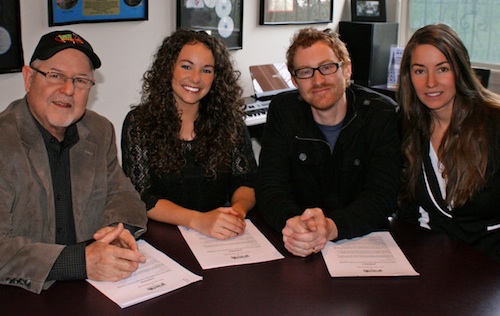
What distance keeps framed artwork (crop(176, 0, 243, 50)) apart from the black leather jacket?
1.45 m

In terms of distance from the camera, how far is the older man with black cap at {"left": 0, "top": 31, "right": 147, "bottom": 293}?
153cm

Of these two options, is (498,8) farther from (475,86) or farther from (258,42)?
(475,86)

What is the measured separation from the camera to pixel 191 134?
88.7 inches

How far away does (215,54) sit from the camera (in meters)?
2.28

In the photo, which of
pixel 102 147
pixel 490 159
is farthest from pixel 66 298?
pixel 490 159

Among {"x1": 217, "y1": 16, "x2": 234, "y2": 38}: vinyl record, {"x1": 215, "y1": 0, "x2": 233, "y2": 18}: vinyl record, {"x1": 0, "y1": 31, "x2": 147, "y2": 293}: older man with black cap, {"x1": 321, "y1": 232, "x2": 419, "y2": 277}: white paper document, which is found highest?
{"x1": 215, "y1": 0, "x2": 233, "y2": 18}: vinyl record

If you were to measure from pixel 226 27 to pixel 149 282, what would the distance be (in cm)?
257

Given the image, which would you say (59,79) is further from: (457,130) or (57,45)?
(457,130)

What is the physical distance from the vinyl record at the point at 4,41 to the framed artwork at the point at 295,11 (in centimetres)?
176

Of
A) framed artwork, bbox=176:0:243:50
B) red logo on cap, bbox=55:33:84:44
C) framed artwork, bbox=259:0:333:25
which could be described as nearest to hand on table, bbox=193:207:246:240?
red logo on cap, bbox=55:33:84:44

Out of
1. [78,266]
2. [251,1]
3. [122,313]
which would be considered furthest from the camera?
[251,1]

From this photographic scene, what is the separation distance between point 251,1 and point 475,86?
7.13ft

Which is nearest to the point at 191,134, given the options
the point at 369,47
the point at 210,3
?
the point at 210,3

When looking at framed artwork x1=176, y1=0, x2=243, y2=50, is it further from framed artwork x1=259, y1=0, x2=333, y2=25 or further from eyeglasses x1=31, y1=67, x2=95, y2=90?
eyeglasses x1=31, y1=67, x2=95, y2=90
